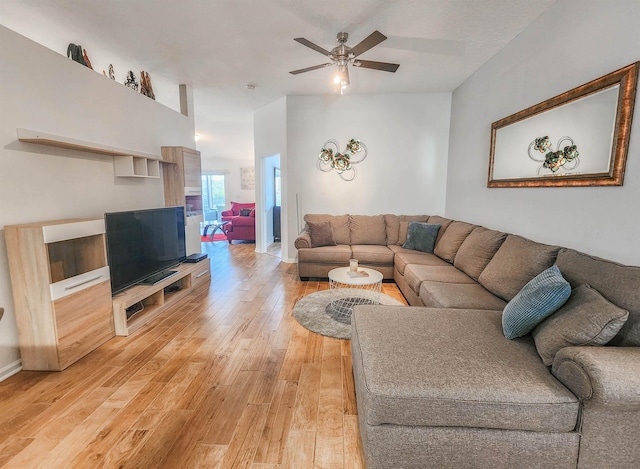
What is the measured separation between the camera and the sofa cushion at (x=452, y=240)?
134 inches

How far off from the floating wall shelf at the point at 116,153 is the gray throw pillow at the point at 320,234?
212 centimetres

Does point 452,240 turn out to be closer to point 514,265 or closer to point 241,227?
point 514,265

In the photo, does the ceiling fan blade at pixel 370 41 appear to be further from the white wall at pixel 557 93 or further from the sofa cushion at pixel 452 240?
the sofa cushion at pixel 452 240

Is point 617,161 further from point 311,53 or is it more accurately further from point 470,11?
point 311,53

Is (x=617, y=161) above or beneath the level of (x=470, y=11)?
beneath

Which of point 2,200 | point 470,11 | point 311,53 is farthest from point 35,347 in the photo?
point 470,11

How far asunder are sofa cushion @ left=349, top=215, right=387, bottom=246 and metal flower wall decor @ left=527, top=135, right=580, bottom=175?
229 cm

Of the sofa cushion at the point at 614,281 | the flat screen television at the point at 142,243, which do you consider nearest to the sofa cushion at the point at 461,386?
the sofa cushion at the point at 614,281

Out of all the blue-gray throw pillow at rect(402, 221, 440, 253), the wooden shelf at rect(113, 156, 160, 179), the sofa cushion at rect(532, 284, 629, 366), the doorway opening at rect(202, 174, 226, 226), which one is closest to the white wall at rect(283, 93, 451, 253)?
the blue-gray throw pillow at rect(402, 221, 440, 253)

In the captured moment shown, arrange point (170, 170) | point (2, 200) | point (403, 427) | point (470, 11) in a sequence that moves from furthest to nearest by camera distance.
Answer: point (170, 170)
point (470, 11)
point (2, 200)
point (403, 427)

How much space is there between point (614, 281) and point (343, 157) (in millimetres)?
3856

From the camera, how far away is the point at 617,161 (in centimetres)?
180

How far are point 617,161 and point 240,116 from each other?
18.9ft

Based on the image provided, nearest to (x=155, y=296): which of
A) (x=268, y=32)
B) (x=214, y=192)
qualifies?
(x=268, y=32)
